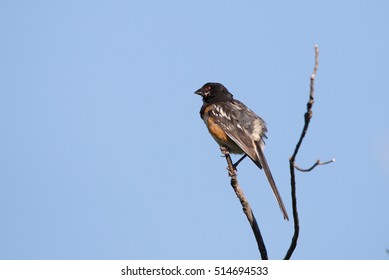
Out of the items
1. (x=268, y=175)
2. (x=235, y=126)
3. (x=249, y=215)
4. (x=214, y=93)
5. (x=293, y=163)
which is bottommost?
(x=293, y=163)

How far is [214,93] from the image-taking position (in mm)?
9406

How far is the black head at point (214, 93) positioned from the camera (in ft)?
30.4

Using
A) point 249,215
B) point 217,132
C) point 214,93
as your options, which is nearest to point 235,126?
point 217,132

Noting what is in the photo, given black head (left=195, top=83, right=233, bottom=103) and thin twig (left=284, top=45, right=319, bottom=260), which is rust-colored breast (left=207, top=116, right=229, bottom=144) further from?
thin twig (left=284, top=45, right=319, bottom=260)

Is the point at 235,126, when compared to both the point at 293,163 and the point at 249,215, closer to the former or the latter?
the point at 249,215

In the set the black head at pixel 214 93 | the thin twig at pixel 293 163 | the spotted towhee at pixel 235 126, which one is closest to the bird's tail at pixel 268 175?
the spotted towhee at pixel 235 126

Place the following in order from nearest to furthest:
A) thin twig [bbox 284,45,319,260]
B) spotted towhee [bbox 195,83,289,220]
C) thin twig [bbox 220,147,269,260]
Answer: thin twig [bbox 284,45,319,260] → thin twig [bbox 220,147,269,260] → spotted towhee [bbox 195,83,289,220]

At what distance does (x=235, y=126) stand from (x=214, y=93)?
136 cm

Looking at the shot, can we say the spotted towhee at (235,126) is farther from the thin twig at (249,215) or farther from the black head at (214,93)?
the thin twig at (249,215)

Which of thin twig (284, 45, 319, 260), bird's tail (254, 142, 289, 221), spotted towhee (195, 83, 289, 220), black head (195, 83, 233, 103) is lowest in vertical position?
thin twig (284, 45, 319, 260)

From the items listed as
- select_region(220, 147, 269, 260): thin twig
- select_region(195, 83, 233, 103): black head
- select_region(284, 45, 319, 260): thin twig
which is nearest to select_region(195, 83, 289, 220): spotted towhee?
select_region(195, 83, 233, 103): black head

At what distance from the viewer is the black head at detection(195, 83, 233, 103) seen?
9.27 meters
